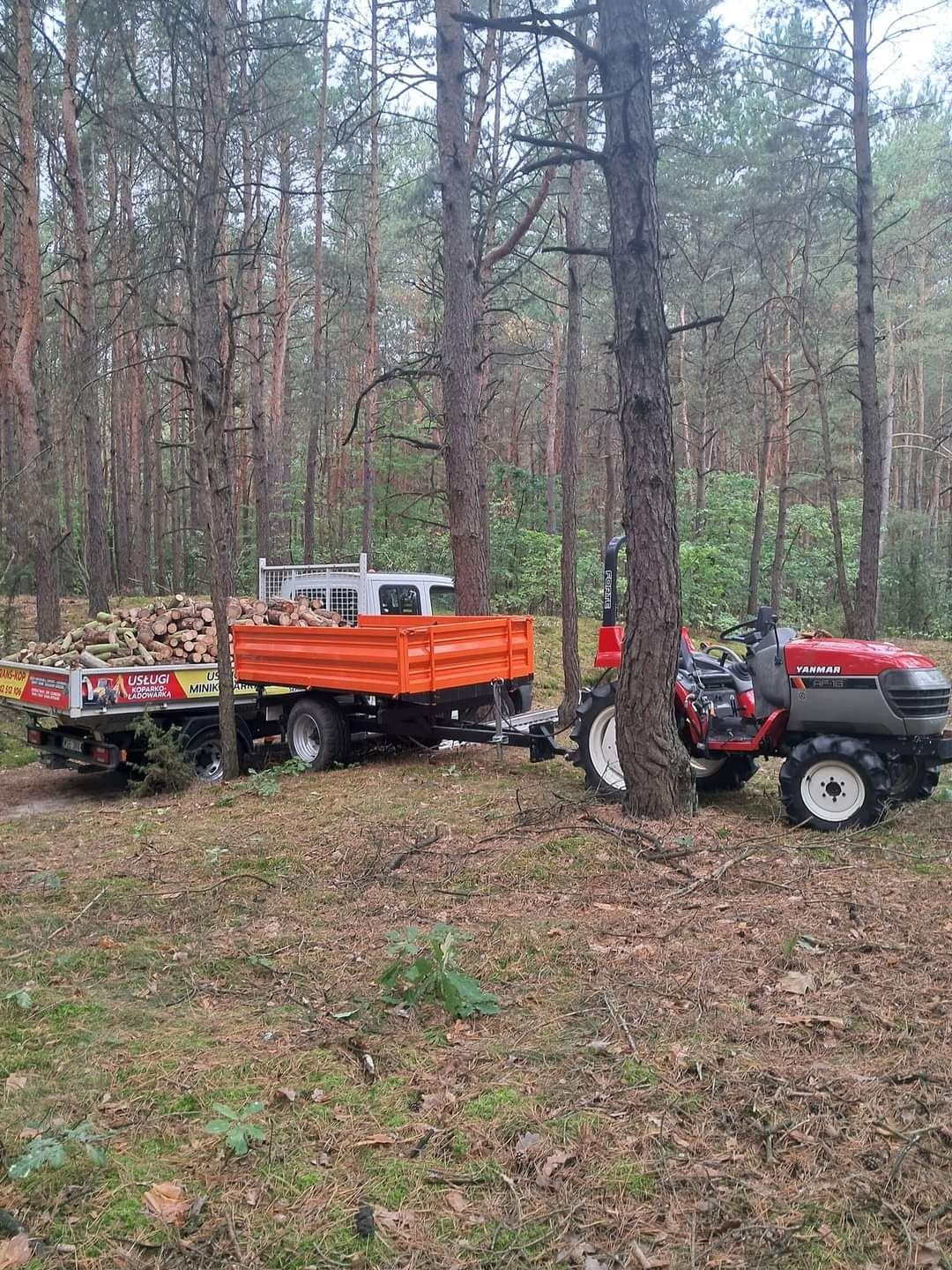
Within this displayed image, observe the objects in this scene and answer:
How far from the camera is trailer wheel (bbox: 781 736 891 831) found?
5832 mm

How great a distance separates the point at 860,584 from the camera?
42.6 feet

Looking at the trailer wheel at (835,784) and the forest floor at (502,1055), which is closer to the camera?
the forest floor at (502,1055)

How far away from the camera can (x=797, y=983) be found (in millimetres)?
3652

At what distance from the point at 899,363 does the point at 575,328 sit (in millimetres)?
26701

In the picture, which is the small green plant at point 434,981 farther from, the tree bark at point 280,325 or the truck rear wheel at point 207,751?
the tree bark at point 280,325

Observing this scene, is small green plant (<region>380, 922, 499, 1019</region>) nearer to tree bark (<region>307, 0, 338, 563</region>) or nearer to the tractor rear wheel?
the tractor rear wheel

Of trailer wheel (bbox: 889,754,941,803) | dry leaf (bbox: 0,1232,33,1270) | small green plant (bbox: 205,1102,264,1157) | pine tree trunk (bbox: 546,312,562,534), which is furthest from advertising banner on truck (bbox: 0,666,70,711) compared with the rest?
pine tree trunk (bbox: 546,312,562,534)

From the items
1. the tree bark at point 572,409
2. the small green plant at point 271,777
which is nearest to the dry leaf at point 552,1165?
the small green plant at point 271,777

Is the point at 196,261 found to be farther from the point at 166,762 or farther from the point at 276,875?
the point at 276,875

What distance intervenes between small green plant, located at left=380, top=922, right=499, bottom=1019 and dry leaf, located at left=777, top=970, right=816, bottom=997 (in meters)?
1.19

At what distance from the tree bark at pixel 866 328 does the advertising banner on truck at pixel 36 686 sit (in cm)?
1053

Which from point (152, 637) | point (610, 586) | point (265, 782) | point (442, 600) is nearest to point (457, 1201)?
point (610, 586)

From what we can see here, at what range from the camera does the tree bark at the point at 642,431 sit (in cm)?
589

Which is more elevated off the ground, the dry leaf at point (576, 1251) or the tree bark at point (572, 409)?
the tree bark at point (572, 409)
